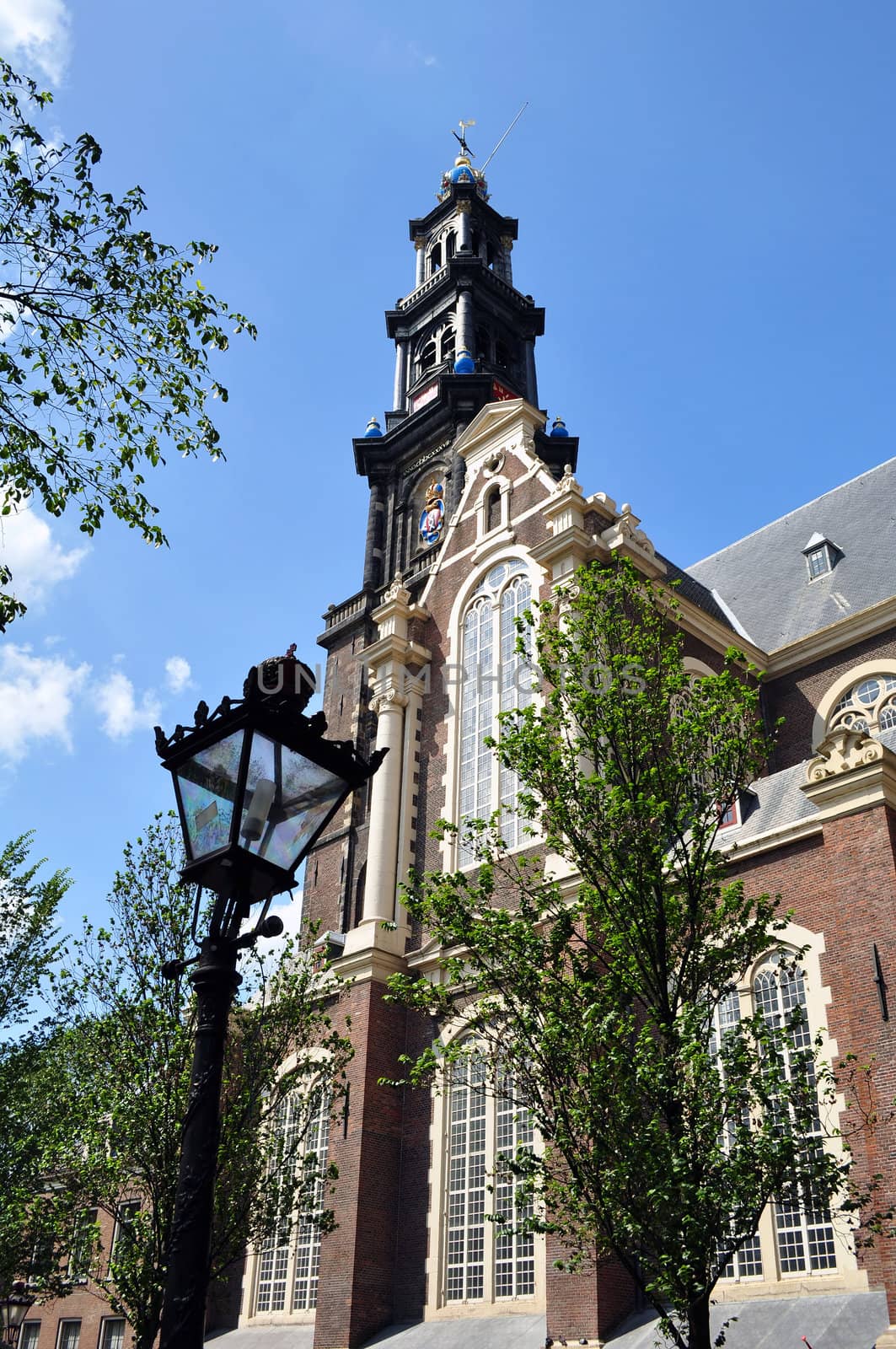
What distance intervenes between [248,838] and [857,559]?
28.2 meters

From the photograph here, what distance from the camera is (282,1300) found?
23766 millimetres

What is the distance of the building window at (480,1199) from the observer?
19719 mm

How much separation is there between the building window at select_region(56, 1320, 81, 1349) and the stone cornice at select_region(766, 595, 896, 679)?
24.5 metres

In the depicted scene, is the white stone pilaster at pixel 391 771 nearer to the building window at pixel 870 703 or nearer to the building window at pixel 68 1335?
the building window at pixel 870 703

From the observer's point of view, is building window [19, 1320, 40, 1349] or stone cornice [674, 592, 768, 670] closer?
stone cornice [674, 592, 768, 670]

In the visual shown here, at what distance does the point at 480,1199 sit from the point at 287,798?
17484mm

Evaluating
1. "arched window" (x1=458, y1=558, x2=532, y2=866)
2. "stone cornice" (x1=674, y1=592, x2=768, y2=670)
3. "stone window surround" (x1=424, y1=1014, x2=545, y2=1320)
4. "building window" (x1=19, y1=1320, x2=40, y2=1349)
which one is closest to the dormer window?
"stone cornice" (x1=674, y1=592, x2=768, y2=670)

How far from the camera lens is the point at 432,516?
116 feet

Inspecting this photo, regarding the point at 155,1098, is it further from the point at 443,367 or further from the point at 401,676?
the point at 443,367

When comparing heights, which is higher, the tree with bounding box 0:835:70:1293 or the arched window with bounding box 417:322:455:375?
the arched window with bounding box 417:322:455:375

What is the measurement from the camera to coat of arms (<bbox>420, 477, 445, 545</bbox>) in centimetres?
3491

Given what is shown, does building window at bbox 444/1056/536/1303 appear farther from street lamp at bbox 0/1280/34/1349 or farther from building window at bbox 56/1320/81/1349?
building window at bbox 56/1320/81/1349

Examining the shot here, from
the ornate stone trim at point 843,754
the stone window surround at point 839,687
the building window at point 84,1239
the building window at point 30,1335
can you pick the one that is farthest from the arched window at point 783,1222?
the building window at point 30,1335

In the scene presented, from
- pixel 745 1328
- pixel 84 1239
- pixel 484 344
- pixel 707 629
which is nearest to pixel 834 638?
pixel 707 629
